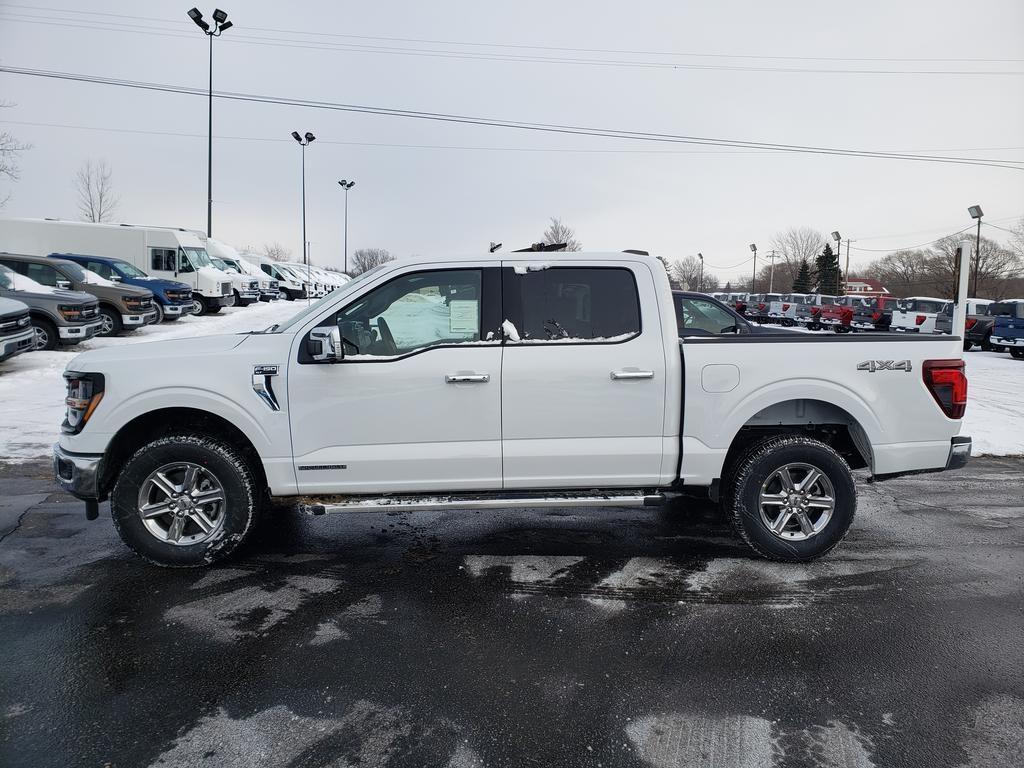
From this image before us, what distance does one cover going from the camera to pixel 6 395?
10133mm

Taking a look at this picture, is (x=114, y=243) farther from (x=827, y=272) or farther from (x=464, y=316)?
(x=827, y=272)

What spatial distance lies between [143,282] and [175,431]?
61.4 feet

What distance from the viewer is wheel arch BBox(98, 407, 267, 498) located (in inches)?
171

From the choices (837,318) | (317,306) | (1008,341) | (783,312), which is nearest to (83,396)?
(317,306)

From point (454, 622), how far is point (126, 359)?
8.72ft

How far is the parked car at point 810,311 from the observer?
1181 inches

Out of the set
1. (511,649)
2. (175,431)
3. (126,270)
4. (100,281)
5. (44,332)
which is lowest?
(511,649)

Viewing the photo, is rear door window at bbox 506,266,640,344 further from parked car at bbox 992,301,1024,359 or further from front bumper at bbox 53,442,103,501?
parked car at bbox 992,301,1024,359

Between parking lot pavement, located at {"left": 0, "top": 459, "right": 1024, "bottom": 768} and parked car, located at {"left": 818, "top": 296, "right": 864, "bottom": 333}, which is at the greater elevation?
parked car, located at {"left": 818, "top": 296, "right": 864, "bottom": 333}

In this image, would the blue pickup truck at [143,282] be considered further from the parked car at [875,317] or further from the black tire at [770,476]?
the parked car at [875,317]

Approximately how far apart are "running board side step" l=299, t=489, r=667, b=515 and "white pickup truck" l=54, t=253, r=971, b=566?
0.02 metres

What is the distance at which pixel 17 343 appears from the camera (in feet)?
37.4

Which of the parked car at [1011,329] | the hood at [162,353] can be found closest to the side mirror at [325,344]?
the hood at [162,353]

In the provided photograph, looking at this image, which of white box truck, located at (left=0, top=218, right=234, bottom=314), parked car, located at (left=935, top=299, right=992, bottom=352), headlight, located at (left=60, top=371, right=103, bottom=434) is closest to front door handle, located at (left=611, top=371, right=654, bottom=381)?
headlight, located at (left=60, top=371, right=103, bottom=434)
